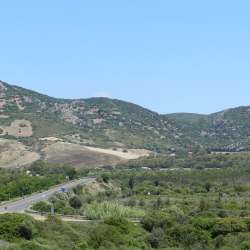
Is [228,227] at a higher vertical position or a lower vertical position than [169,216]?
lower

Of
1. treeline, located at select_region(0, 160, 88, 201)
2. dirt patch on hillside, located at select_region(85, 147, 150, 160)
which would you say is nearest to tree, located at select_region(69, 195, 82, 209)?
treeline, located at select_region(0, 160, 88, 201)

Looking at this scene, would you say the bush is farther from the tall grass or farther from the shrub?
the tall grass

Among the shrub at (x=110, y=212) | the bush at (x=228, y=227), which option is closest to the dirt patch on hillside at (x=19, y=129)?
the shrub at (x=110, y=212)

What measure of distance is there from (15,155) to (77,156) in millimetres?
15569

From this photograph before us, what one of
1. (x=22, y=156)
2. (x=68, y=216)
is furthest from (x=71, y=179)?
(x=68, y=216)

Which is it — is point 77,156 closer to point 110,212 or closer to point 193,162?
point 193,162

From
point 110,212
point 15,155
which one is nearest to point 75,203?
point 110,212

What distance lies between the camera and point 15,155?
152000 mm

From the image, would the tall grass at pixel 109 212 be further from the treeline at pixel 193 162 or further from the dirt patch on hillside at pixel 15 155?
the dirt patch on hillside at pixel 15 155

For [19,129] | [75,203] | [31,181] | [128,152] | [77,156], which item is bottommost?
[75,203]

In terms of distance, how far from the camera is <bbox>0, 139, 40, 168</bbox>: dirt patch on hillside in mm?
145875

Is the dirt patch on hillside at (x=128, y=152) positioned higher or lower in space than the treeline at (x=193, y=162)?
higher

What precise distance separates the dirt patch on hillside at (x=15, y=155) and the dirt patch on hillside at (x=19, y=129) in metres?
21.4

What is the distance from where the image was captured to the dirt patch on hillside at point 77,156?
147375mm
